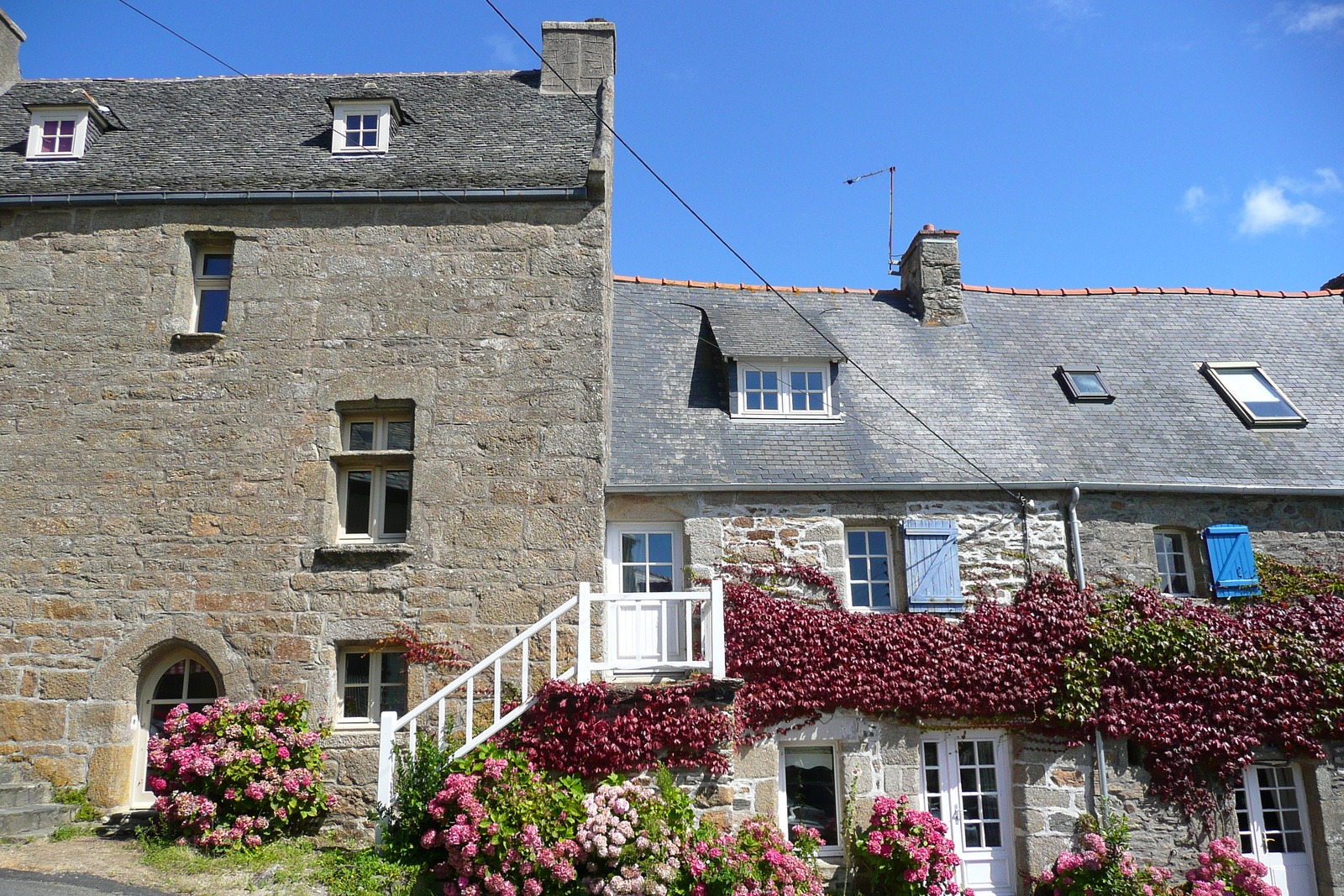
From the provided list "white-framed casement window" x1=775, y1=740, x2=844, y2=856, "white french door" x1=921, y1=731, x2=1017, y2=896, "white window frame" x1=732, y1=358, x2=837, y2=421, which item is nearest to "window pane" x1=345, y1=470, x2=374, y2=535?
"white window frame" x1=732, y1=358, x2=837, y2=421

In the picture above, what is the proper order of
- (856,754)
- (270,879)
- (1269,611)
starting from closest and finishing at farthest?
(270,879), (856,754), (1269,611)

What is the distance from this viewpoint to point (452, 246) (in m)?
9.29

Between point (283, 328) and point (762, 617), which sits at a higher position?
point (283, 328)

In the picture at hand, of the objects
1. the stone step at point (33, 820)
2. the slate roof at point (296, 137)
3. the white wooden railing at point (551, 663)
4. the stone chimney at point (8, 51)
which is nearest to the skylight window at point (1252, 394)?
the white wooden railing at point (551, 663)

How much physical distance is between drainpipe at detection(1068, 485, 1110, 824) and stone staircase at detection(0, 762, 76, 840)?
362 inches

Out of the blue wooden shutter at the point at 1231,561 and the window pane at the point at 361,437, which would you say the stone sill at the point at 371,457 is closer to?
the window pane at the point at 361,437

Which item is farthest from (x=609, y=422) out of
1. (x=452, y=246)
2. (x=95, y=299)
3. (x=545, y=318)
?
(x=95, y=299)

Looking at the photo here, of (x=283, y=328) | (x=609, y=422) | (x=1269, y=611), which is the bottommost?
(x=1269, y=611)

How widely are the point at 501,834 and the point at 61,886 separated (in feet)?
9.25

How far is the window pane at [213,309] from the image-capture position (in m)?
9.31

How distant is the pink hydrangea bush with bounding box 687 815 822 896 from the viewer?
6.96 metres

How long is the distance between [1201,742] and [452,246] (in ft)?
28.9

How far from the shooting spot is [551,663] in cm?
776

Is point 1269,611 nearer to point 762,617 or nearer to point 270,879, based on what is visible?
point 762,617
